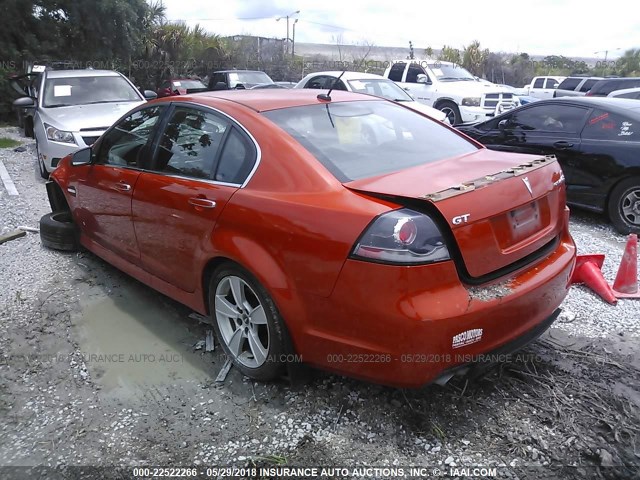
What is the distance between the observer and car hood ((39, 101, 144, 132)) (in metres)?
8.00

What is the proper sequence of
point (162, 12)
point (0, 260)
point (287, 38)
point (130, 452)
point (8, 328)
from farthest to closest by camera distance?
point (287, 38)
point (162, 12)
point (0, 260)
point (8, 328)
point (130, 452)

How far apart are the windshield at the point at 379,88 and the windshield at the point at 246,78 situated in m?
5.84

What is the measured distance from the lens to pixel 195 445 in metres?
2.82

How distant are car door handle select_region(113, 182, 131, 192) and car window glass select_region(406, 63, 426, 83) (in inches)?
496

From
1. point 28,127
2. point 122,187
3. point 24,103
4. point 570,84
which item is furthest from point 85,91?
point 570,84

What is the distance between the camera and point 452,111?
14.5m

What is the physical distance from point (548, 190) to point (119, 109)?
7320mm

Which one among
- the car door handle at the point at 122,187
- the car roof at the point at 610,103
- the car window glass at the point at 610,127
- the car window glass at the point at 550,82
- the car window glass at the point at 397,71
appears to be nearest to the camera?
the car door handle at the point at 122,187

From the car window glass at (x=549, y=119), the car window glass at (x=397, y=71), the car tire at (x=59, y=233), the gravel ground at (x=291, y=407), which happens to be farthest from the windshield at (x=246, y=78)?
the gravel ground at (x=291, y=407)

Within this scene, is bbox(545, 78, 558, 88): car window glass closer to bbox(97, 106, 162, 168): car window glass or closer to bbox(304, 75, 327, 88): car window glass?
bbox(304, 75, 327, 88): car window glass

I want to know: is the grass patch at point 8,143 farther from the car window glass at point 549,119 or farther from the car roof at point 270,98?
the car window glass at point 549,119

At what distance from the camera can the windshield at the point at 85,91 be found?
29.4 ft

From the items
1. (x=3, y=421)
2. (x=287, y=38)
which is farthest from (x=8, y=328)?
(x=287, y=38)

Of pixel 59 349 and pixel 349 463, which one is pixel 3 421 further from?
pixel 349 463
